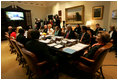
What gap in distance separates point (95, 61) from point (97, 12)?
12.6ft

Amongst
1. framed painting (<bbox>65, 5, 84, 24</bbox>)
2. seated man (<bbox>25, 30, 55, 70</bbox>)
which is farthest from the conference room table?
framed painting (<bbox>65, 5, 84, 24</bbox>)

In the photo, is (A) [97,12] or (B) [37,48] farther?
(A) [97,12]

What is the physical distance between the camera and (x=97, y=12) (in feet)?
14.4

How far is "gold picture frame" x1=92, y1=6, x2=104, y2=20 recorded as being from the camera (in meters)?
4.23

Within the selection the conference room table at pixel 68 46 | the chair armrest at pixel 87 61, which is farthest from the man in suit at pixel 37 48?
the chair armrest at pixel 87 61

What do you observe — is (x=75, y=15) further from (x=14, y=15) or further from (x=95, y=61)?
(x=95, y=61)

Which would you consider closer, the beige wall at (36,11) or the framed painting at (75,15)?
the framed painting at (75,15)

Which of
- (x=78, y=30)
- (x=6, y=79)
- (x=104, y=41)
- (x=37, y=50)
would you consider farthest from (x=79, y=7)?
(x=6, y=79)

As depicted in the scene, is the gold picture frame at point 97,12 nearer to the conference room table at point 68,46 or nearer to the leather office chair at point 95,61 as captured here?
the conference room table at point 68,46

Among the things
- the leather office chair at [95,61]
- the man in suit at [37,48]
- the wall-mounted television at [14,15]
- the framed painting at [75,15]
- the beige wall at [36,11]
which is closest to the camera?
the leather office chair at [95,61]

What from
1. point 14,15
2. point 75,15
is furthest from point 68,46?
point 14,15

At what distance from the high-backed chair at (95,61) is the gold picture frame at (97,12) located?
3.44 metres

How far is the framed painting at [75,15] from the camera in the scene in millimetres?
5090

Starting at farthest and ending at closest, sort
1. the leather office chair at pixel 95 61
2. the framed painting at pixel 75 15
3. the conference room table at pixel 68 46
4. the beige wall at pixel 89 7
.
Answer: the framed painting at pixel 75 15 → the beige wall at pixel 89 7 → the conference room table at pixel 68 46 → the leather office chair at pixel 95 61
